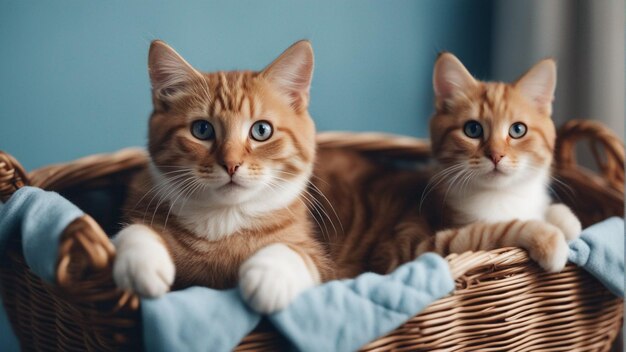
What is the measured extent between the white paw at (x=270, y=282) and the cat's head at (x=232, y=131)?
0.18 metres

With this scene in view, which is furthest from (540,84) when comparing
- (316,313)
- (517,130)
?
(316,313)

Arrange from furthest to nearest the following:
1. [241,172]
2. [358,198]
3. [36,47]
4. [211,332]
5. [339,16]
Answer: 1. [339,16]
2. [36,47]
3. [358,198]
4. [241,172]
5. [211,332]

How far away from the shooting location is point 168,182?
3.84 ft

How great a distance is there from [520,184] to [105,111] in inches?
49.4

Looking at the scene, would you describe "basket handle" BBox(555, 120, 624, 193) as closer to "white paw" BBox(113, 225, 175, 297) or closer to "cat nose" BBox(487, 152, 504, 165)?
"cat nose" BBox(487, 152, 504, 165)

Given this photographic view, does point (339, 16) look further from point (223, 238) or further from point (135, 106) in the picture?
point (223, 238)

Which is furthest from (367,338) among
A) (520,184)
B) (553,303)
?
(520,184)

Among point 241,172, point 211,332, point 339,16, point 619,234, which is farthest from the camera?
point 339,16

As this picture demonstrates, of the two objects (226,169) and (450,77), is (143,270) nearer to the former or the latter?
(226,169)

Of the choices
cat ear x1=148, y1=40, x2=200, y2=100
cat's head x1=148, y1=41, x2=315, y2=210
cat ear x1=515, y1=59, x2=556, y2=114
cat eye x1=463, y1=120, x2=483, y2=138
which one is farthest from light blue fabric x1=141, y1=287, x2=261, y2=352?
cat ear x1=515, y1=59, x2=556, y2=114

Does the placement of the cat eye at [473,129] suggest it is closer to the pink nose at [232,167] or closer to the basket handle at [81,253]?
the pink nose at [232,167]

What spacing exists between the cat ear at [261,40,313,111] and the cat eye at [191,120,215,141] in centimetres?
18

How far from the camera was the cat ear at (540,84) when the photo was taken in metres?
1.41

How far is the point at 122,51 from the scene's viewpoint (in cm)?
184
